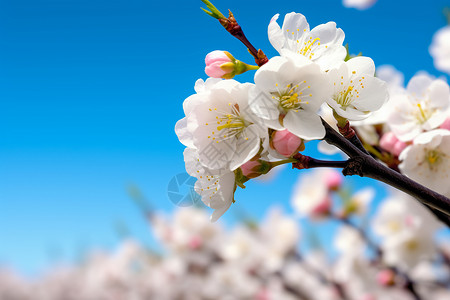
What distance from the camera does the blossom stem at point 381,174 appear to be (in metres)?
0.55

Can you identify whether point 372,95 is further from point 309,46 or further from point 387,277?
point 387,277

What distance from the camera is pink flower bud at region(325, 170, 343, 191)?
2232mm

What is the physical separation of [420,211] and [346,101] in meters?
0.97

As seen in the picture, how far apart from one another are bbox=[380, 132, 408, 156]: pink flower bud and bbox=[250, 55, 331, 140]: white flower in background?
1.27 ft

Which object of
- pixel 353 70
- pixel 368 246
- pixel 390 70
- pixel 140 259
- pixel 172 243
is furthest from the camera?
pixel 140 259

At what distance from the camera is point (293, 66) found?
58cm

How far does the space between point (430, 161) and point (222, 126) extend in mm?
540

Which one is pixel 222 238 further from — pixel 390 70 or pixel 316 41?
pixel 316 41

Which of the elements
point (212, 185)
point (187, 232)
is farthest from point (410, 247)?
point (187, 232)

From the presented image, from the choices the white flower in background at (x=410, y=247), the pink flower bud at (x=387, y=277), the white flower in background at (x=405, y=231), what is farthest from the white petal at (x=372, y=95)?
the pink flower bud at (x=387, y=277)

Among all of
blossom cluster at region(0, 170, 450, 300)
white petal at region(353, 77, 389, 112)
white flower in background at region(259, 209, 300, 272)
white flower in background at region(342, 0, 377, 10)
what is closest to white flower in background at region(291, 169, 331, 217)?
blossom cluster at region(0, 170, 450, 300)

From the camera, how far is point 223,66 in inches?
23.5

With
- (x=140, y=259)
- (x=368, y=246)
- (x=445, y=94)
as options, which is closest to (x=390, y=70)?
(x=445, y=94)

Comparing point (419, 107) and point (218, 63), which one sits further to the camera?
point (419, 107)
